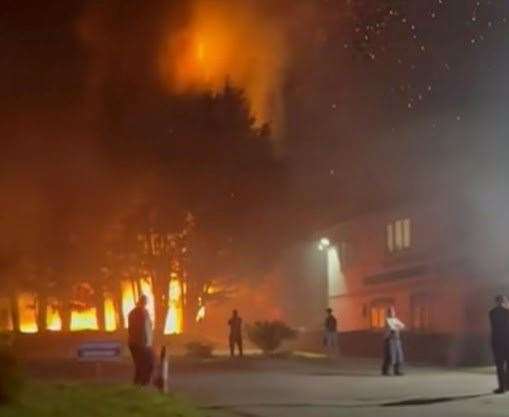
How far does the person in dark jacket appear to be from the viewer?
17891 millimetres

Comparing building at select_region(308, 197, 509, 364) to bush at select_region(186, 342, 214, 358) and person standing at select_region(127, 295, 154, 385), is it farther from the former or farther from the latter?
person standing at select_region(127, 295, 154, 385)

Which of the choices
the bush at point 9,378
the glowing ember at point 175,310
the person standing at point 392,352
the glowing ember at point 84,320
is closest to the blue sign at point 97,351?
the person standing at point 392,352

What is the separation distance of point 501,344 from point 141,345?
19.4 ft

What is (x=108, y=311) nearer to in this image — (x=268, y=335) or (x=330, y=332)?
(x=268, y=335)

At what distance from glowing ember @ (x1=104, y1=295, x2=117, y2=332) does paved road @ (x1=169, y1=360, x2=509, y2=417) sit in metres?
24.1

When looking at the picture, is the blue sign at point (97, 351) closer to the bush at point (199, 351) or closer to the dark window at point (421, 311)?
the bush at point (199, 351)

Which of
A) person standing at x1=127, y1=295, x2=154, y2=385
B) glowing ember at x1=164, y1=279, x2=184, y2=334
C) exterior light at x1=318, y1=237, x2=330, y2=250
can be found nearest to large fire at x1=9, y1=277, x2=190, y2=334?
glowing ember at x1=164, y1=279, x2=184, y2=334

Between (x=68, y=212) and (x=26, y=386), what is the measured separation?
2768 centimetres

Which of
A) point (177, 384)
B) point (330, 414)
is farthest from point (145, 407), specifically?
point (177, 384)

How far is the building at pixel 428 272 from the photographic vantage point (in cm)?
3450

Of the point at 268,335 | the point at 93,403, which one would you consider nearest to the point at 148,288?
the point at 268,335

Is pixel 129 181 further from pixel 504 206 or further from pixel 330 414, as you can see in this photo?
pixel 330 414

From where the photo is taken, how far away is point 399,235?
4175cm

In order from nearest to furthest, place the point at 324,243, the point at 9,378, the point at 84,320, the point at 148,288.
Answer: the point at 9,378, the point at 148,288, the point at 324,243, the point at 84,320
